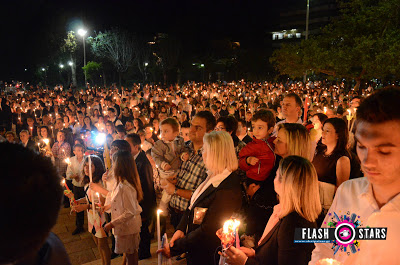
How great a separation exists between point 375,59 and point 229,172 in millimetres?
16187

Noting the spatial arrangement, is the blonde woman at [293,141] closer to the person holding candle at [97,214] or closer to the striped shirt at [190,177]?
the striped shirt at [190,177]

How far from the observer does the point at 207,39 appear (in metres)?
47.6

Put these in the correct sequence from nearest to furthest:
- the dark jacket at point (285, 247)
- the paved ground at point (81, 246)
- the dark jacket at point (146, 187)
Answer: the dark jacket at point (285, 247)
the dark jacket at point (146, 187)
the paved ground at point (81, 246)

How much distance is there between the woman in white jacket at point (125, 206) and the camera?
3.77m

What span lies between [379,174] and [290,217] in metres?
0.84

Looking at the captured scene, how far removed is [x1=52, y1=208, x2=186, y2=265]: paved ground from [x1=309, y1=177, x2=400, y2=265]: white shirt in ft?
11.5

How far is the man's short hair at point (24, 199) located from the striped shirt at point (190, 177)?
2.55 metres

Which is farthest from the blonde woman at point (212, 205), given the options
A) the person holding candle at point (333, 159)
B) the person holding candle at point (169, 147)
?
the person holding candle at point (169, 147)

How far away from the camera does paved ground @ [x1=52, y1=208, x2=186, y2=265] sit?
4895 millimetres

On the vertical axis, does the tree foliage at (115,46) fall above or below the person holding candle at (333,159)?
above

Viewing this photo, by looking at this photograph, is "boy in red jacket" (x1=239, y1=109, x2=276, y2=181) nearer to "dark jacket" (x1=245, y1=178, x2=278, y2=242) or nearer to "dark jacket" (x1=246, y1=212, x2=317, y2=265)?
"dark jacket" (x1=245, y1=178, x2=278, y2=242)

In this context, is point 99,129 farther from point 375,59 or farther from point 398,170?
point 375,59

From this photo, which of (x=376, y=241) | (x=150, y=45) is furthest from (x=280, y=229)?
(x=150, y=45)

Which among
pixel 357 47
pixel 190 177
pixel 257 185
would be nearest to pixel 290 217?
pixel 257 185
